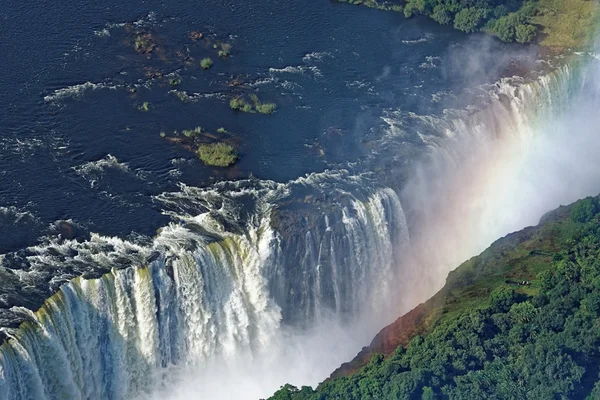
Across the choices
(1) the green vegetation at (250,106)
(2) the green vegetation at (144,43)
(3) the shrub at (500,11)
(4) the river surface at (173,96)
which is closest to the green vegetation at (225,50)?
(4) the river surface at (173,96)

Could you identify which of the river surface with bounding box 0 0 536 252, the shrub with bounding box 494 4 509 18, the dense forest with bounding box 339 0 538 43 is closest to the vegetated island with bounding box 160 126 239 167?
the river surface with bounding box 0 0 536 252

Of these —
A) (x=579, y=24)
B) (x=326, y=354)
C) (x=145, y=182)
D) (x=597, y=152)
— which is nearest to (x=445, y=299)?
(x=326, y=354)

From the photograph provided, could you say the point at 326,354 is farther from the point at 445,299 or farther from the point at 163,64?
the point at 163,64

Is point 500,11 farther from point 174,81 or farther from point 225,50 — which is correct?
point 174,81

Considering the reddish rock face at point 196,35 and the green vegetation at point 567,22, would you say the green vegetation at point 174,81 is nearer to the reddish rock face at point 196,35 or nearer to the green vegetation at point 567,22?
the reddish rock face at point 196,35

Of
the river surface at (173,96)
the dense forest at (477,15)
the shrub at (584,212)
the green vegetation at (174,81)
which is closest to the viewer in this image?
the river surface at (173,96)

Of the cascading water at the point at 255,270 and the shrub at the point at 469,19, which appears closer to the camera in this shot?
the cascading water at the point at 255,270

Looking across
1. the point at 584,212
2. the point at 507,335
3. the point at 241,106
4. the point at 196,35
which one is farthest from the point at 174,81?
the point at 507,335
